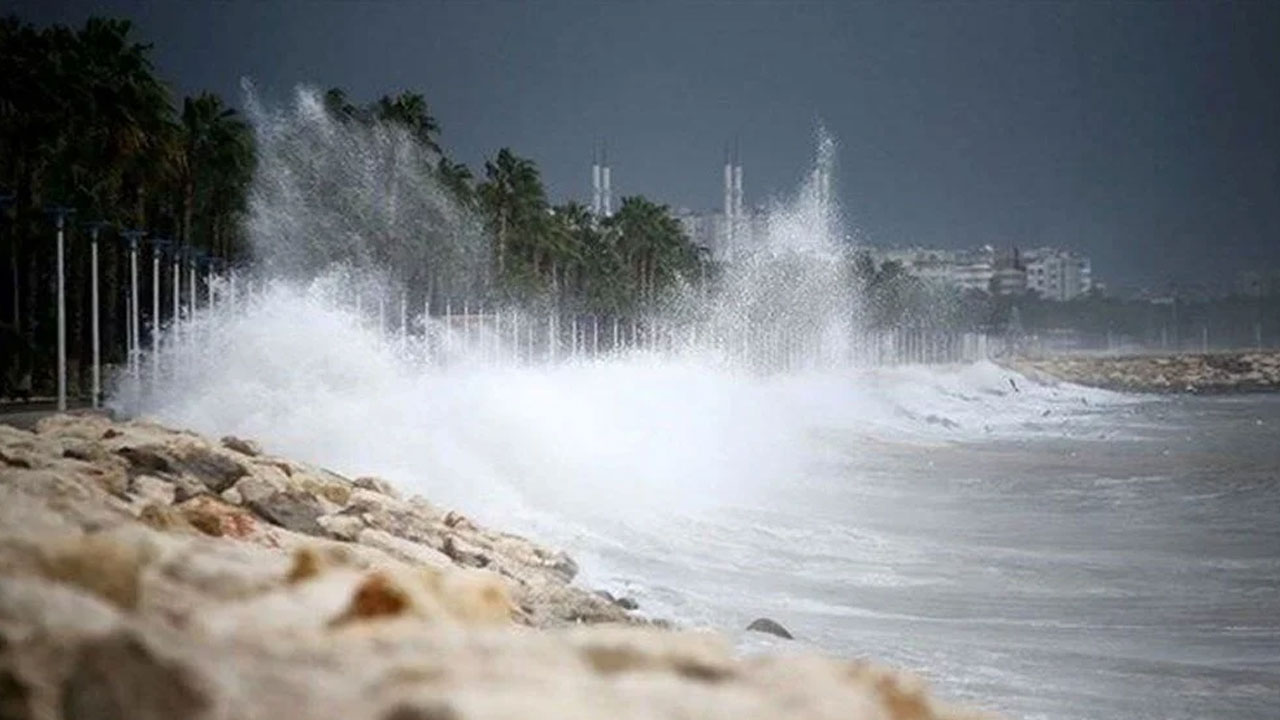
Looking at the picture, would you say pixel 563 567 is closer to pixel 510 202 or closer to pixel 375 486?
pixel 375 486

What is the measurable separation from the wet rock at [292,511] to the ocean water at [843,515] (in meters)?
3.44

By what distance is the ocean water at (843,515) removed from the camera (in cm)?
1288

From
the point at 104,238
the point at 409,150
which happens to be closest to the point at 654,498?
the point at 104,238

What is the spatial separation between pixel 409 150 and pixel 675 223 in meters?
46.1

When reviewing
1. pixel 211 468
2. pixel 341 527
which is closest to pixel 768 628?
pixel 341 527

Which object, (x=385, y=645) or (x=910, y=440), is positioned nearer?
Answer: (x=385, y=645)

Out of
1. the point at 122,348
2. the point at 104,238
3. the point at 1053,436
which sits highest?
the point at 104,238

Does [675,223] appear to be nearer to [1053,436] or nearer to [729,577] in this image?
[1053,436]

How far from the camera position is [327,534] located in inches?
499

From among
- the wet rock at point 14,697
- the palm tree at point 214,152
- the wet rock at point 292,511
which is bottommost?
the wet rock at point 292,511

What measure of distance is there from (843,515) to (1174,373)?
145m

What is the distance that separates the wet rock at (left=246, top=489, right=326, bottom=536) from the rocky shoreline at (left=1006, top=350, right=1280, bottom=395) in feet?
445

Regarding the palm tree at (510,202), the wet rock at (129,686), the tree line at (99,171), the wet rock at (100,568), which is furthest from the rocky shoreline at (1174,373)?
the wet rock at (129,686)

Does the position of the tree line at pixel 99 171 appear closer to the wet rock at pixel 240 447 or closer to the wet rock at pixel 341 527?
the wet rock at pixel 240 447
